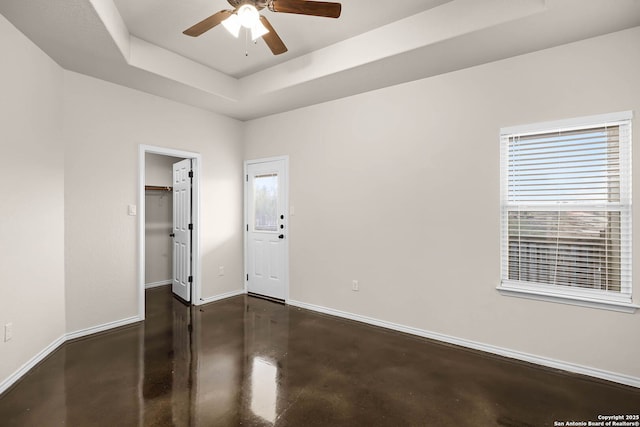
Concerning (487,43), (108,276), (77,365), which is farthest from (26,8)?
(487,43)

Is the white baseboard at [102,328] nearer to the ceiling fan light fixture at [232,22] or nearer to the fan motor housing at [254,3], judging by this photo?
the ceiling fan light fixture at [232,22]

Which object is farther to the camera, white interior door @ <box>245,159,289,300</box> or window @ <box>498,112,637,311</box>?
white interior door @ <box>245,159,289,300</box>

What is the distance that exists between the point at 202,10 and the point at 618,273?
13.4ft

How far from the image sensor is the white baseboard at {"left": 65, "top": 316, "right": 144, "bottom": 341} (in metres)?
3.27

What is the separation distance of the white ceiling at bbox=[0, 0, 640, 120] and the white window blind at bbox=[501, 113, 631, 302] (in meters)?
0.83

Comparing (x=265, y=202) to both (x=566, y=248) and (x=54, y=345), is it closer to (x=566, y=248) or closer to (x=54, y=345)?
(x=54, y=345)

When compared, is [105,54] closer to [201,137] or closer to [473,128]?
[201,137]

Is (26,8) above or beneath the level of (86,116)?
above

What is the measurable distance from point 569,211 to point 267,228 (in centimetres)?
361

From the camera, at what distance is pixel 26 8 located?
7.32ft

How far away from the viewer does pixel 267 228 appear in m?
4.80

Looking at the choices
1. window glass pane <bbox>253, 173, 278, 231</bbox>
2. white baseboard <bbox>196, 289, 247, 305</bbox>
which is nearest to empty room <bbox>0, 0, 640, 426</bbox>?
white baseboard <bbox>196, 289, 247, 305</bbox>

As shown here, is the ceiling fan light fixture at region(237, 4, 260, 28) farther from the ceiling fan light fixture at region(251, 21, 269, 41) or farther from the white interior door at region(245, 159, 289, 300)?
the white interior door at region(245, 159, 289, 300)

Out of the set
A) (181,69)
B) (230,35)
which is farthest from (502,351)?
(181,69)
